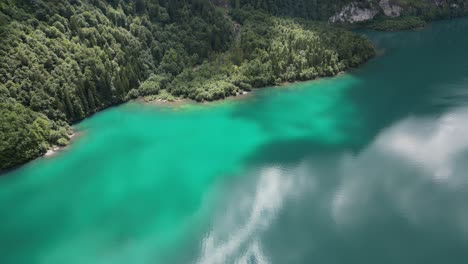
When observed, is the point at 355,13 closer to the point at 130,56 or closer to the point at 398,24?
the point at 398,24

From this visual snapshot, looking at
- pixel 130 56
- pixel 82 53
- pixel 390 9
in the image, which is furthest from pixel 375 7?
pixel 82 53

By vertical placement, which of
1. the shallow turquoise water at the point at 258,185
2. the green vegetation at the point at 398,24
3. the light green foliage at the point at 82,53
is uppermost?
the light green foliage at the point at 82,53

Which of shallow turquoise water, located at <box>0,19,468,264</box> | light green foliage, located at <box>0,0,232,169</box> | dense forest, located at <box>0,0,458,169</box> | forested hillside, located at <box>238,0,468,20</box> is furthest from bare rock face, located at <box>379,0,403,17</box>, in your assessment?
shallow turquoise water, located at <box>0,19,468,264</box>

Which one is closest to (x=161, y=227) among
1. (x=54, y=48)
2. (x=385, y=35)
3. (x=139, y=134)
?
(x=139, y=134)

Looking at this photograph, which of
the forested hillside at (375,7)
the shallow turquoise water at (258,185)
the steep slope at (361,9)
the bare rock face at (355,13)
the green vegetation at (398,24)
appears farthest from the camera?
the bare rock face at (355,13)

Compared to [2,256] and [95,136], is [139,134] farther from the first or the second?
[2,256]

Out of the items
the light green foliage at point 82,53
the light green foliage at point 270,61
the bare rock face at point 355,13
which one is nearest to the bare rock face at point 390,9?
the bare rock face at point 355,13

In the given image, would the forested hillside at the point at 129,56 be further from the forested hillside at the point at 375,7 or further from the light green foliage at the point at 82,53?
the forested hillside at the point at 375,7
